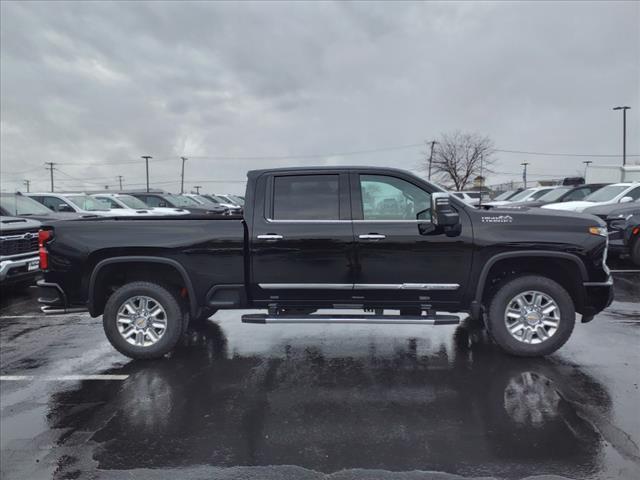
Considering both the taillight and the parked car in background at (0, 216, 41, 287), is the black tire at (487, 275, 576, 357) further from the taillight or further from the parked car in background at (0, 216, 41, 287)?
the parked car in background at (0, 216, 41, 287)

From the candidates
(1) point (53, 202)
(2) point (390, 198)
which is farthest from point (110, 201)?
(2) point (390, 198)

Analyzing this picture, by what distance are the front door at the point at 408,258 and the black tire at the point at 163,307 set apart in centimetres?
194

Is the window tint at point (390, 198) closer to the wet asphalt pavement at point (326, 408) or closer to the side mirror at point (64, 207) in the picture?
the wet asphalt pavement at point (326, 408)

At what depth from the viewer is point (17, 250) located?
832cm

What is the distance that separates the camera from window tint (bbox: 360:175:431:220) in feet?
16.3

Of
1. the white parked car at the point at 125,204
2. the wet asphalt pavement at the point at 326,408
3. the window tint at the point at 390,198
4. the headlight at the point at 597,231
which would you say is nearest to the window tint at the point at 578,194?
the wet asphalt pavement at the point at 326,408

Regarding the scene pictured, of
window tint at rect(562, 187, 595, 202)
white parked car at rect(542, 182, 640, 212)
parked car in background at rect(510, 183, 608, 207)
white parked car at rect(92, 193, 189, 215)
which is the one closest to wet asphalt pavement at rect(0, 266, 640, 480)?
white parked car at rect(542, 182, 640, 212)

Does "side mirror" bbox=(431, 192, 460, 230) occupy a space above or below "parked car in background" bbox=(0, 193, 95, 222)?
below

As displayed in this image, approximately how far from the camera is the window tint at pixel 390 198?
498 centimetres

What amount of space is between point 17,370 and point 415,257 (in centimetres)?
434

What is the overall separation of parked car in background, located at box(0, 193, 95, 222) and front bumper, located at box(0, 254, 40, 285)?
5.96 ft

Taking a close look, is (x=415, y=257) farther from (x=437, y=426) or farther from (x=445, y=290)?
(x=437, y=426)

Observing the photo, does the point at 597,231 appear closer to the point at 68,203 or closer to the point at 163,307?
the point at 163,307

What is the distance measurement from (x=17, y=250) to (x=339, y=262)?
6.48m
